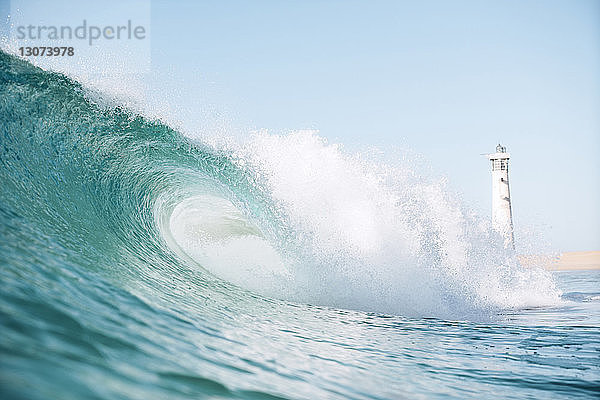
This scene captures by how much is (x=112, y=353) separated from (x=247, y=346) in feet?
3.68

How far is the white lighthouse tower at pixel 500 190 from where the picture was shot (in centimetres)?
2047

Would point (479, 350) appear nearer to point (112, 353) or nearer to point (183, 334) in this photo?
point (183, 334)

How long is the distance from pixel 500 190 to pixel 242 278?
17.2 metres

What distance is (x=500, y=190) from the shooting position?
21.1 metres

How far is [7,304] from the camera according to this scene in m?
1.85

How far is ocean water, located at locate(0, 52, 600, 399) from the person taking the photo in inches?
81.0

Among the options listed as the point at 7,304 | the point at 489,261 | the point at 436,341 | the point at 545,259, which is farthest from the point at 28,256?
the point at 545,259

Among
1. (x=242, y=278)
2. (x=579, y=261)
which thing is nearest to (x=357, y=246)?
(x=242, y=278)

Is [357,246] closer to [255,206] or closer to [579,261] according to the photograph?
[255,206]

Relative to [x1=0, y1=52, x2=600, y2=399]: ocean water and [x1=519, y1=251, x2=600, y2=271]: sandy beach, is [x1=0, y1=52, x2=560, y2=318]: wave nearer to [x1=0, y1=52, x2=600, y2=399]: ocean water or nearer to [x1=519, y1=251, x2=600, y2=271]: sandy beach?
[x1=0, y1=52, x2=600, y2=399]: ocean water

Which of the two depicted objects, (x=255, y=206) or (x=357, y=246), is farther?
(x=255, y=206)

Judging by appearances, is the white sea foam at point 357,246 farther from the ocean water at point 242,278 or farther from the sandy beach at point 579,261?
the sandy beach at point 579,261

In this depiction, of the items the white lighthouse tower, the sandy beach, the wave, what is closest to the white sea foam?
the wave

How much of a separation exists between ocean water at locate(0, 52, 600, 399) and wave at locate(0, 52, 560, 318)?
1.3 inches
